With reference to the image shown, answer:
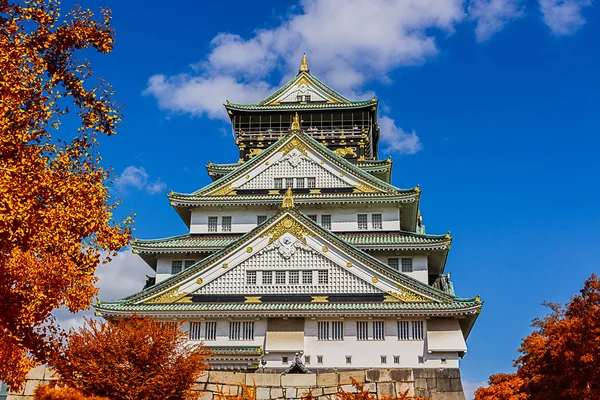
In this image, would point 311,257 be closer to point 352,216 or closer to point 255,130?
point 352,216

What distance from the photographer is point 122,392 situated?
1673cm

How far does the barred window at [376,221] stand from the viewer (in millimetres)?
39594

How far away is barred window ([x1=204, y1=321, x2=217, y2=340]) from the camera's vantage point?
33375mm

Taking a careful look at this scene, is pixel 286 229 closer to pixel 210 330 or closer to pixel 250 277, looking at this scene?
pixel 250 277

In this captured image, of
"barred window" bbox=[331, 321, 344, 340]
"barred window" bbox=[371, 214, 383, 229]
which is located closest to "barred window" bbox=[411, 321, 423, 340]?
"barred window" bbox=[331, 321, 344, 340]

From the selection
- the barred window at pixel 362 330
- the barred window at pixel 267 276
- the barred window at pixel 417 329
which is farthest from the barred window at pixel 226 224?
the barred window at pixel 417 329

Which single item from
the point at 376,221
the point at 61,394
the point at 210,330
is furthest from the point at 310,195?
the point at 61,394

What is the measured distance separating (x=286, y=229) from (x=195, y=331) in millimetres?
7239

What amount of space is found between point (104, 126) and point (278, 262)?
780 inches

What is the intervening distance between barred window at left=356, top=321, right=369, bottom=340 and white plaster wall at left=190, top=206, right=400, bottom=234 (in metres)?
7.75

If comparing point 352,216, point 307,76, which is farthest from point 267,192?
point 307,76

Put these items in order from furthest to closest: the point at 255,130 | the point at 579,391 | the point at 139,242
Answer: the point at 255,130 → the point at 139,242 → the point at 579,391

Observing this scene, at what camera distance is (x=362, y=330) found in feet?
109

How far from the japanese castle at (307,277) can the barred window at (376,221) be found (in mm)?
66
